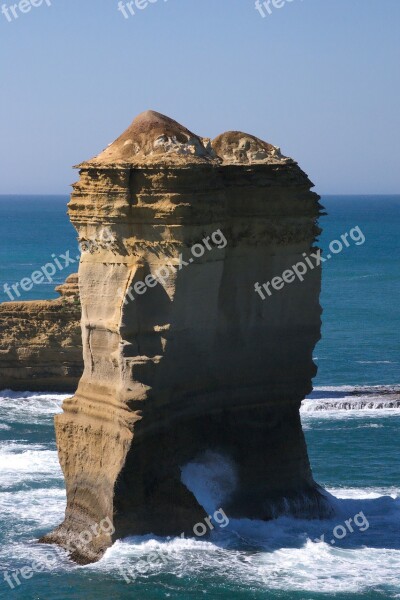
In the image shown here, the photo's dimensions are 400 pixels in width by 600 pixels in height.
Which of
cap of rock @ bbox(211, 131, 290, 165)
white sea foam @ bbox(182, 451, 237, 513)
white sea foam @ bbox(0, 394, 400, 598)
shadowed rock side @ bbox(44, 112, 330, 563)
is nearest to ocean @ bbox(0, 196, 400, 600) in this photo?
white sea foam @ bbox(0, 394, 400, 598)

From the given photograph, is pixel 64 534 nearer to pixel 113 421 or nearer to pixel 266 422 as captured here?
pixel 113 421

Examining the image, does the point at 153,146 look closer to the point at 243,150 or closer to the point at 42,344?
the point at 243,150

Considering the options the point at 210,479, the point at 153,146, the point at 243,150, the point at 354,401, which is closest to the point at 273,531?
the point at 210,479

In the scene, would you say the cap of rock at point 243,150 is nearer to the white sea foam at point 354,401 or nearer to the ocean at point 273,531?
the ocean at point 273,531

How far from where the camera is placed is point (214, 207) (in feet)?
88.1

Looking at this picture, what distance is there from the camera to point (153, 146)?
26.7 meters

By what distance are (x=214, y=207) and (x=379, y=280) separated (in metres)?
65.2

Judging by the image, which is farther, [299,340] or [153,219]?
[299,340]

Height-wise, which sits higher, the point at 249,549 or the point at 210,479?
the point at 210,479

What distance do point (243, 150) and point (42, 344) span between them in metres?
17.8

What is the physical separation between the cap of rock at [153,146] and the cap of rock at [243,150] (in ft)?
4.27

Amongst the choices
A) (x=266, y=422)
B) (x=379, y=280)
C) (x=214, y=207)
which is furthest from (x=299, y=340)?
(x=379, y=280)

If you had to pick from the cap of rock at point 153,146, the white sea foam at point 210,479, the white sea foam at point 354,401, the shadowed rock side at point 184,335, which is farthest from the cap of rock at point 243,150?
the white sea foam at point 354,401

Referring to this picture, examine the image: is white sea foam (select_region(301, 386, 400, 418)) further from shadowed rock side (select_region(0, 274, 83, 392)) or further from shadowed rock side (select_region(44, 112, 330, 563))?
shadowed rock side (select_region(44, 112, 330, 563))
